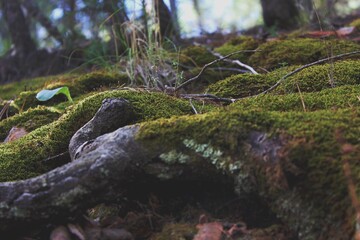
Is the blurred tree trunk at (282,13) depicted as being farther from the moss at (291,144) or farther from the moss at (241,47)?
the moss at (291,144)

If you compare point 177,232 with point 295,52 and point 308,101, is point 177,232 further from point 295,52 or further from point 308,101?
point 295,52

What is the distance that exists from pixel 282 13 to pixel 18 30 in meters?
4.57

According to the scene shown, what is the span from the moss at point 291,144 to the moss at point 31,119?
1524 mm

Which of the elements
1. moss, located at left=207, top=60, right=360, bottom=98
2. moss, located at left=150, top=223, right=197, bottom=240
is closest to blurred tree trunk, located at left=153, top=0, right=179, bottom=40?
moss, located at left=207, top=60, right=360, bottom=98

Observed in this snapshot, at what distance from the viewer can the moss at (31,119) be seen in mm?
3275

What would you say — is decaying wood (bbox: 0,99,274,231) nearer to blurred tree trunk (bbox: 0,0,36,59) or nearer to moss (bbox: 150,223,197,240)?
moss (bbox: 150,223,197,240)

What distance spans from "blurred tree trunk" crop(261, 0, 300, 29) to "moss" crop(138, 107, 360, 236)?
509 centimetres

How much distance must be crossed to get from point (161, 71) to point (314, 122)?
7.06 ft

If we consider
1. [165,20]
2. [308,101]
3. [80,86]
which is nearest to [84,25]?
[165,20]

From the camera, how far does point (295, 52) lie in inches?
154

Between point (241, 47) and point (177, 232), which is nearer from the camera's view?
point (177, 232)

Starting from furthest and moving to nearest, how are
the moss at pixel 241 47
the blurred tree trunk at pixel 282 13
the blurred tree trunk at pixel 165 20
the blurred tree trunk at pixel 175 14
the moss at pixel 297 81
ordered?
the blurred tree trunk at pixel 282 13 < the blurred tree trunk at pixel 165 20 < the blurred tree trunk at pixel 175 14 < the moss at pixel 241 47 < the moss at pixel 297 81

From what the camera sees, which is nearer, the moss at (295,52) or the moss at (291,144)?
the moss at (291,144)

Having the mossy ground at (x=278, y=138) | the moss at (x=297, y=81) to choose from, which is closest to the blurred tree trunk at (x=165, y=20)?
the moss at (x=297, y=81)
